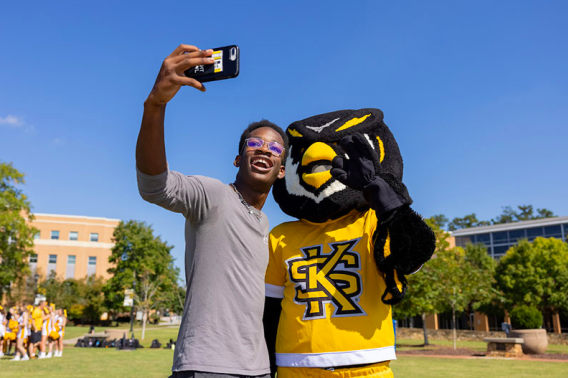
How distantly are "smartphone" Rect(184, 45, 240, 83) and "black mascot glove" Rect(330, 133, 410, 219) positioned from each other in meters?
1.34

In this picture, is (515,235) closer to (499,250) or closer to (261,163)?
(499,250)

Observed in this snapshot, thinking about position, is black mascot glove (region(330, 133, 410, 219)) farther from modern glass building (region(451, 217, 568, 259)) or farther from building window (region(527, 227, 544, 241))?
building window (region(527, 227, 544, 241))

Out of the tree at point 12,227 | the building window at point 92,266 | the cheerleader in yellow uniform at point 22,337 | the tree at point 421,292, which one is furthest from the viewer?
the building window at point 92,266

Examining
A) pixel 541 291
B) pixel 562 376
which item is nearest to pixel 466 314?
pixel 541 291

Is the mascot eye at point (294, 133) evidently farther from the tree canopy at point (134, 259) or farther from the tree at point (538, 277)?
the tree canopy at point (134, 259)

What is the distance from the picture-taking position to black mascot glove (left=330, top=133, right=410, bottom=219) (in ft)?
10.0

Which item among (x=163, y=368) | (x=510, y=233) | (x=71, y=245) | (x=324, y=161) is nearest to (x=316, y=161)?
(x=324, y=161)

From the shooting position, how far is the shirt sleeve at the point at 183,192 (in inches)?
83.1

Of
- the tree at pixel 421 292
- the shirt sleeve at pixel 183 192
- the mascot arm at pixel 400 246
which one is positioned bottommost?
Answer: the tree at pixel 421 292

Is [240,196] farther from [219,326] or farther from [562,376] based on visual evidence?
[562,376]

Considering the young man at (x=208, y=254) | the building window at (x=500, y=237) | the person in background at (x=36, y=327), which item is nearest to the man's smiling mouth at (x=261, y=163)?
the young man at (x=208, y=254)

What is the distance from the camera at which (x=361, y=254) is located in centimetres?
360

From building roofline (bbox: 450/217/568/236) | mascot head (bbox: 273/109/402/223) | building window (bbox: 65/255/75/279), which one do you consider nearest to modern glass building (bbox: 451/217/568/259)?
building roofline (bbox: 450/217/568/236)

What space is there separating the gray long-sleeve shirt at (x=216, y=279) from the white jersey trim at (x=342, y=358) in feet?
3.15
